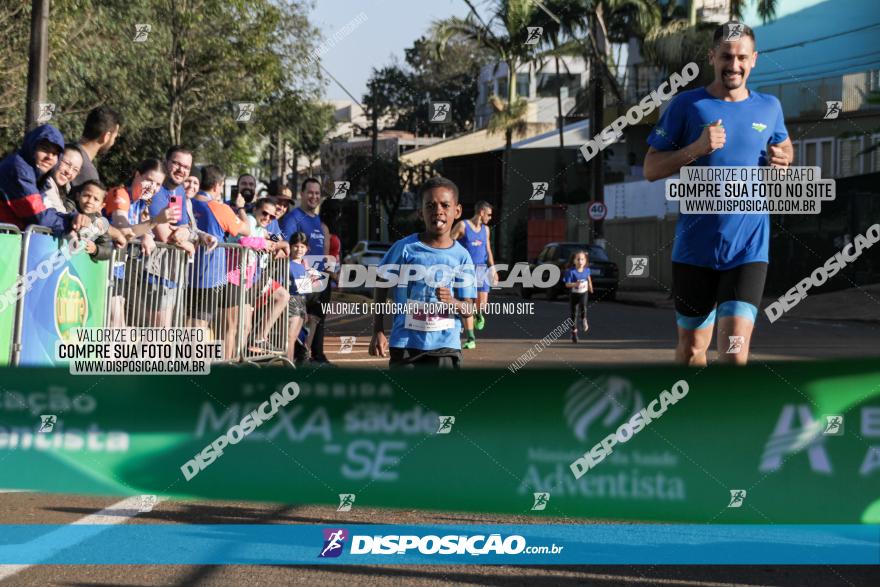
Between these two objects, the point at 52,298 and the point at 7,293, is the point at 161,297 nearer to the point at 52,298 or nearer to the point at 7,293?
the point at 52,298

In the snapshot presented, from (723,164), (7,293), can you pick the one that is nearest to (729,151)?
(723,164)

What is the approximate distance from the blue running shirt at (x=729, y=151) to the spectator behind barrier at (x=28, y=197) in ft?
10.5

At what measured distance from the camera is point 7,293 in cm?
602

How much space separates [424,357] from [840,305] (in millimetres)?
22150

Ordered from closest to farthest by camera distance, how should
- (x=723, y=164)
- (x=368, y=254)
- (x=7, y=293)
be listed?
1. (x=723, y=164)
2. (x=7, y=293)
3. (x=368, y=254)

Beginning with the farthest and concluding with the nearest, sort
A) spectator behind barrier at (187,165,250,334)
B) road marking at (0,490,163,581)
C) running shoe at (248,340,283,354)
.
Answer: running shoe at (248,340,283,354)
spectator behind barrier at (187,165,250,334)
road marking at (0,490,163,581)

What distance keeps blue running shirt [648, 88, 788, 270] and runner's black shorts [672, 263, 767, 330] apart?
0.13 ft

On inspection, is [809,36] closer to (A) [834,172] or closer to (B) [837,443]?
(A) [834,172]

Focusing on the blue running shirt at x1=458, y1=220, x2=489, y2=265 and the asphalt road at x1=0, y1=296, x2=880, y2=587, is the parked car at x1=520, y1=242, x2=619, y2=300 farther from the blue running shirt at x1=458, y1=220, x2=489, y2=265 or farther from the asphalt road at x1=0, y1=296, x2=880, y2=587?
the asphalt road at x1=0, y1=296, x2=880, y2=587

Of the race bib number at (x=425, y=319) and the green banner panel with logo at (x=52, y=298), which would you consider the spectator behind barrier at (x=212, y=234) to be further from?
the race bib number at (x=425, y=319)

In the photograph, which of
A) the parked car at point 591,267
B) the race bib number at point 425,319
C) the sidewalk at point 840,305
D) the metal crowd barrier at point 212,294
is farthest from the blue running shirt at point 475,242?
the parked car at point 591,267

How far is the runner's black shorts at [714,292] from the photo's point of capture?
5555 millimetres

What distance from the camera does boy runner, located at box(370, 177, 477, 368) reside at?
21.1 ft

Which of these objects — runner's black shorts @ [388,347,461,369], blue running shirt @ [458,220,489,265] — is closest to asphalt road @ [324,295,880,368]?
blue running shirt @ [458,220,489,265]
